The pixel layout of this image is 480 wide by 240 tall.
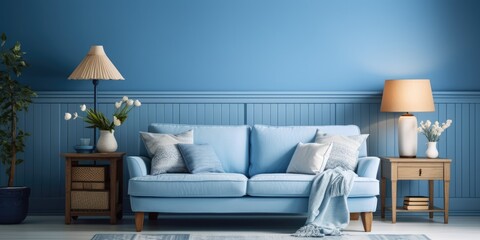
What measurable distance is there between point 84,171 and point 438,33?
3356 millimetres

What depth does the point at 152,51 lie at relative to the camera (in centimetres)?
716

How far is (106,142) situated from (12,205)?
0.93m

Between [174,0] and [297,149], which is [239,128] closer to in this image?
[297,149]

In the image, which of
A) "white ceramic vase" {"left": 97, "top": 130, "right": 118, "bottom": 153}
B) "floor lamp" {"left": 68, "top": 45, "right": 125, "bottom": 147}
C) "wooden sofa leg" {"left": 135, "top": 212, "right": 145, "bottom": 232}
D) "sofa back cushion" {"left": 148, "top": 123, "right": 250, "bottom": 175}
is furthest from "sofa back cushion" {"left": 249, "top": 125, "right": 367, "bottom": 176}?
"floor lamp" {"left": 68, "top": 45, "right": 125, "bottom": 147}

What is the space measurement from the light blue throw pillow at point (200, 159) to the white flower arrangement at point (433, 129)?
180cm

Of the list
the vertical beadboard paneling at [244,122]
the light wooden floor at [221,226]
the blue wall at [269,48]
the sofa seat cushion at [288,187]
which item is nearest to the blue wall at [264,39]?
the blue wall at [269,48]

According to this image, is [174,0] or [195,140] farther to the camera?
[174,0]

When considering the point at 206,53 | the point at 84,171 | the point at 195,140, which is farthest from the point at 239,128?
the point at 84,171

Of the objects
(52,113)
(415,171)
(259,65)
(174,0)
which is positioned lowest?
(415,171)

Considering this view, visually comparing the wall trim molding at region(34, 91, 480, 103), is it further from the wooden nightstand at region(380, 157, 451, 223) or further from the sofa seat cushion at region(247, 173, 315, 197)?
the sofa seat cushion at region(247, 173, 315, 197)

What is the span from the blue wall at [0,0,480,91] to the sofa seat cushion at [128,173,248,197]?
1.42 meters

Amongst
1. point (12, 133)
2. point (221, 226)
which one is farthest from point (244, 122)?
point (12, 133)

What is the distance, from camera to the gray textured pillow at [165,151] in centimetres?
630

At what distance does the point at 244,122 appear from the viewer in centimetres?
716
